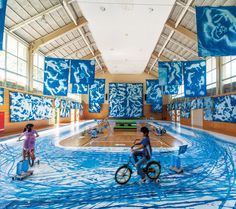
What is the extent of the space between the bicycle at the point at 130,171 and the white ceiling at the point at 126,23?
9232 millimetres

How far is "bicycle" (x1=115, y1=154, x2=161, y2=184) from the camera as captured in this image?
4.70m

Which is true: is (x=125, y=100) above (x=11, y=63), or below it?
below

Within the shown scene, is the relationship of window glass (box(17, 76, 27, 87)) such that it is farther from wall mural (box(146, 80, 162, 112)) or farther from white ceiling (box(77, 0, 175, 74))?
wall mural (box(146, 80, 162, 112))

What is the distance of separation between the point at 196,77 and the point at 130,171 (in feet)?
35.8

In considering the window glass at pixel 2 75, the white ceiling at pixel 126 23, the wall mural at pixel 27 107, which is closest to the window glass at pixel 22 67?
the wall mural at pixel 27 107

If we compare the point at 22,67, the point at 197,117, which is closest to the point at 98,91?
the point at 22,67

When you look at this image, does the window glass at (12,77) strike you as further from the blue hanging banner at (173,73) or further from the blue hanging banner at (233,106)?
the blue hanging banner at (233,106)

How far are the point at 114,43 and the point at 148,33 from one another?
131 inches

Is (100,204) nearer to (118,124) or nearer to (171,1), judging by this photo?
(171,1)

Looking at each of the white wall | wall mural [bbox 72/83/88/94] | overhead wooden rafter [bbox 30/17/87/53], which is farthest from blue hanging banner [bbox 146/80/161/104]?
overhead wooden rafter [bbox 30/17/87/53]

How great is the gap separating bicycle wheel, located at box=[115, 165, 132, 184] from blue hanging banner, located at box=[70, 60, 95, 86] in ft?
32.7

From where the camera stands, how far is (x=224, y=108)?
1588 centimetres

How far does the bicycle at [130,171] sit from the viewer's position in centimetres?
470

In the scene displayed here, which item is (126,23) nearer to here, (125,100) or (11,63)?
(11,63)
